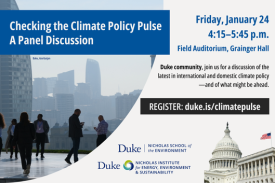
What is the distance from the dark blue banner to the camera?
34.3 feet

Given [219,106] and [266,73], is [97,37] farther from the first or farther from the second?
[266,73]

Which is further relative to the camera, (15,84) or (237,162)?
(15,84)

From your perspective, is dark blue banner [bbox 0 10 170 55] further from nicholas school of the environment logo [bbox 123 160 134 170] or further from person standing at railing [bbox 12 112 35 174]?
nicholas school of the environment logo [bbox 123 160 134 170]

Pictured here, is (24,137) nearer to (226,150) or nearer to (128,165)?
(128,165)

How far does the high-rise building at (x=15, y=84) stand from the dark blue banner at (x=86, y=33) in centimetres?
16208

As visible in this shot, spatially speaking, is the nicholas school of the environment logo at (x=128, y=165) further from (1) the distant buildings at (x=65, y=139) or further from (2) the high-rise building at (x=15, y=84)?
(2) the high-rise building at (x=15, y=84)

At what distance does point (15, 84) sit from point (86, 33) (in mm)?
166245

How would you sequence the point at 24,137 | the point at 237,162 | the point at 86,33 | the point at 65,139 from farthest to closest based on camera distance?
the point at 65,139
the point at 237,162
the point at 24,137
the point at 86,33

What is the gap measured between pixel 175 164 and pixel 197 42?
12.2 feet

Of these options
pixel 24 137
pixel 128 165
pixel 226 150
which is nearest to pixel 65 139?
pixel 226 150

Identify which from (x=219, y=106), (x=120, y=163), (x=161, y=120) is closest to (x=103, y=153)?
(x=120, y=163)

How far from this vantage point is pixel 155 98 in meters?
10.2

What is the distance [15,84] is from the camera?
547 feet

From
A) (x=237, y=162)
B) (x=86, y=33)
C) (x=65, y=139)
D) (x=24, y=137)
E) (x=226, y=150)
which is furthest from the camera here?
(x=65, y=139)
